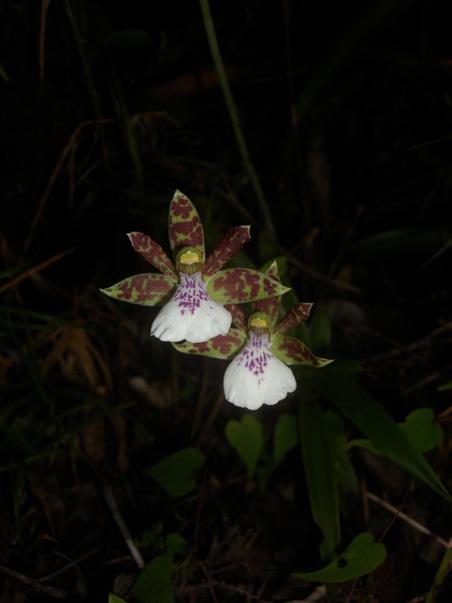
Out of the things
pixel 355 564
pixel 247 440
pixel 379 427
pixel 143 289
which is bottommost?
pixel 355 564

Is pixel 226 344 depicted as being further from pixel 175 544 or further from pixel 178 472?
pixel 175 544

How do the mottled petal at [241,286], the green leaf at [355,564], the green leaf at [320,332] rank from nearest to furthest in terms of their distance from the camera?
1. the green leaf at [355,564]
2. the mottled petal at [241,286]
3. the green leaf at [320,332]

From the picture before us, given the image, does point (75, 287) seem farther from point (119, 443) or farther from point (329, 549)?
point (329, 549)

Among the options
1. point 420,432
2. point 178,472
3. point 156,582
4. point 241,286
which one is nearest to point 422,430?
point 420,432

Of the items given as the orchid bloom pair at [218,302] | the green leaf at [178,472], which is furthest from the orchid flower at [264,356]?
the green leaf at [178,472]

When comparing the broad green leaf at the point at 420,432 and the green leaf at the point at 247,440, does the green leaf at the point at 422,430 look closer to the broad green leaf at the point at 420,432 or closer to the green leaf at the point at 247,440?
the broad green leaf at the point at 420,432

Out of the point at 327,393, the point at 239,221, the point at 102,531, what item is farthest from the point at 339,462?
the point at 239,221
